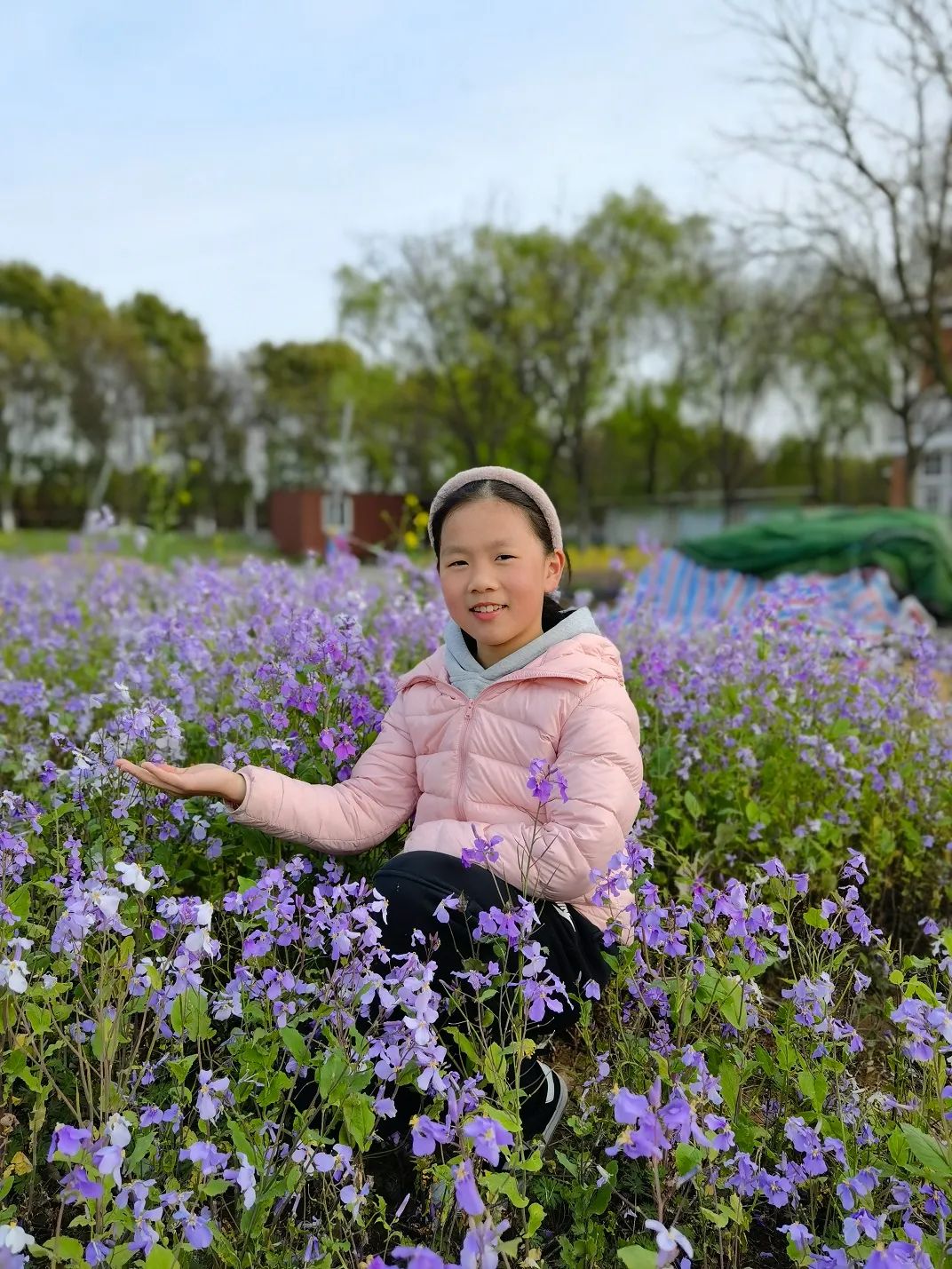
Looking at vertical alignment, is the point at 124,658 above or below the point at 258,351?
below

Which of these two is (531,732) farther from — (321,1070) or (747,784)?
(747,784)

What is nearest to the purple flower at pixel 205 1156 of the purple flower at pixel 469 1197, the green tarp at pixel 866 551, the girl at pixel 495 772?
the purple flower at pixel 469 1197

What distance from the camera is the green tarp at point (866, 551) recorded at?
993 cm

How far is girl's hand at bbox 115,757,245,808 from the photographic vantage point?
2.39 metres

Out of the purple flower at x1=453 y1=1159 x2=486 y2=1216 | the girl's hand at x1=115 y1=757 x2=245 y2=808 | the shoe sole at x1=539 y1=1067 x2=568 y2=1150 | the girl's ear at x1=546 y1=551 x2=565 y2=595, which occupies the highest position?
the girl's ear at x1=546 y1=551 x2=565 y2=595

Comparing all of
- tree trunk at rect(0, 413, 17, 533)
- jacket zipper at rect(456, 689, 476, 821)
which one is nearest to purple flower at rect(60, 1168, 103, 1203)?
jacket zipper at rect(456, 689, 476, 821)

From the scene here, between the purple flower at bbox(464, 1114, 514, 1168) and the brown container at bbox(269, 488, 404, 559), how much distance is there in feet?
105

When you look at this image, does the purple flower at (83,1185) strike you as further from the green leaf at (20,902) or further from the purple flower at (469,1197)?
the green leaf at (20,902)

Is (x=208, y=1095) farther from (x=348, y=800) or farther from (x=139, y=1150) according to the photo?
(x=348, y=800)

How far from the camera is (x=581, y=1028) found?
229 centimetres

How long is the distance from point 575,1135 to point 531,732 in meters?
0.84

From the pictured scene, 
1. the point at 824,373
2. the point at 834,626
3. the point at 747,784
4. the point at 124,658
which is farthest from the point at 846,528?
the point at 824,373

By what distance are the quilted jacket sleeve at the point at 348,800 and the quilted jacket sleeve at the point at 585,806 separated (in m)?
0.35

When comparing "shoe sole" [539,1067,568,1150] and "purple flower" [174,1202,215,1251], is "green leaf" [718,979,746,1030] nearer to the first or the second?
"shoe sole" [539,1067,568,1150]
